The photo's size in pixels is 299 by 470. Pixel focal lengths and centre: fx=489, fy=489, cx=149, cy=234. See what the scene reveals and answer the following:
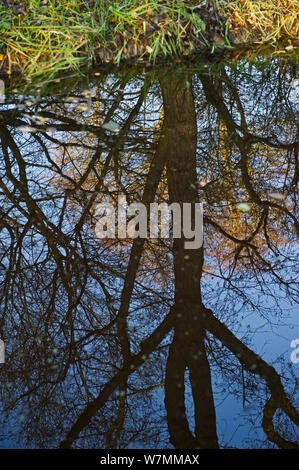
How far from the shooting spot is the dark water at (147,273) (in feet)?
3.48

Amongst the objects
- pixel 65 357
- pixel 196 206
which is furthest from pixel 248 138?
pixel 65 357

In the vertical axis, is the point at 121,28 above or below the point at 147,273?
above

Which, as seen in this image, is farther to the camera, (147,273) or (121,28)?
(121,28)

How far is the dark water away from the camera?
106 cm

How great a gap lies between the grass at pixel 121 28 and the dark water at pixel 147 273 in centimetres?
22

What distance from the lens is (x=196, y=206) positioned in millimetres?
1757

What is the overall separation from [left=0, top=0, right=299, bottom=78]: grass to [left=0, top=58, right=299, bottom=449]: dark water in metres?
0.22

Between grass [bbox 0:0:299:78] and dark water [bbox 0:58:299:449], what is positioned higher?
grass [bbox 0:0:299:78]

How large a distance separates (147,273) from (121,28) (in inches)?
68.6

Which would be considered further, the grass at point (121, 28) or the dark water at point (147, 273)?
the grass at point (121, 28)

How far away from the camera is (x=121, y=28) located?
268 cm

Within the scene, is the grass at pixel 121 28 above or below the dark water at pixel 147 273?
above
